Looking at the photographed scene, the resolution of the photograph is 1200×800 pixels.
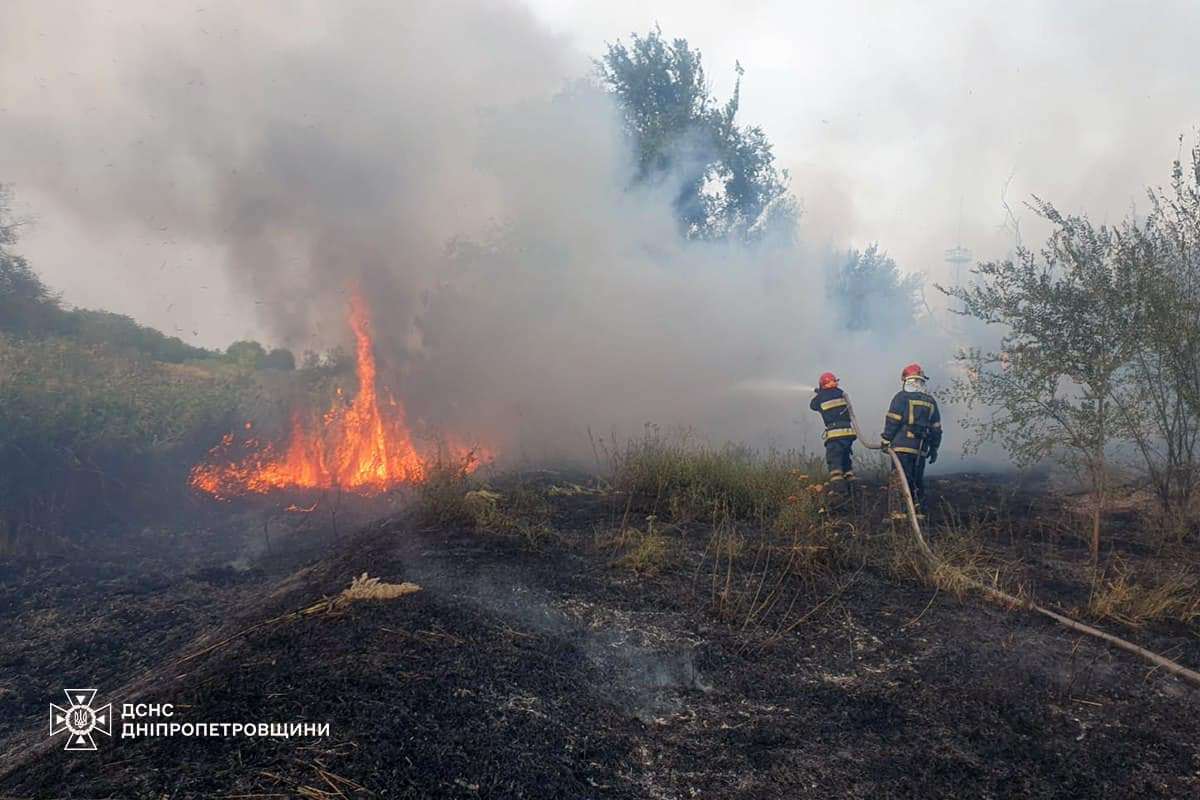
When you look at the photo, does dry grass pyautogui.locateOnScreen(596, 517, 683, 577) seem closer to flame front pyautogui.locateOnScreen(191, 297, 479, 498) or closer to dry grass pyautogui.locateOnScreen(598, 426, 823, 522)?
dry grass pyautogui.locateOnScreen(598, 426, 823, 522)

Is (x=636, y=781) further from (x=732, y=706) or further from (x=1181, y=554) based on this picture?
(x=1181, y=554)

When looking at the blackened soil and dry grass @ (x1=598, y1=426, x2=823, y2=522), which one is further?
dry grass @ (x1=598, y1=426, x2=823, y2=522)

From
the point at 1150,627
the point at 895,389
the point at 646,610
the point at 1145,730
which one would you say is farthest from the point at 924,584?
the point at 895,389

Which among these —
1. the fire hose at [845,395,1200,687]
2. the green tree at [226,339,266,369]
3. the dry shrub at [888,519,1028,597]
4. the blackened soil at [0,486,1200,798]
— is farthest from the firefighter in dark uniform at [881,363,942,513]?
the green tree at [226,339,266,369]

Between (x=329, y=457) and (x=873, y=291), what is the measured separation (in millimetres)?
21818

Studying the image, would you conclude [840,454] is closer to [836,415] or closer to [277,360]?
[836,415]

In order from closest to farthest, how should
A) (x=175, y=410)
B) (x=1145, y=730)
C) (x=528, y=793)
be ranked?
(x=528, y=793) → (x=1145, y=730) → (x=175, y=410)

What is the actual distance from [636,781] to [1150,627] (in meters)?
4.10

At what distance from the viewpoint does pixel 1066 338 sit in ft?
24.1

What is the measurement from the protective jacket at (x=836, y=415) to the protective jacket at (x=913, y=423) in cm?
56

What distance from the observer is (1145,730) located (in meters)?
3.37

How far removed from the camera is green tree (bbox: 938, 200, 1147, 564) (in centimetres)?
692

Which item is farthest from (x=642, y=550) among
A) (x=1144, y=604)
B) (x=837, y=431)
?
(x=837, y=431)

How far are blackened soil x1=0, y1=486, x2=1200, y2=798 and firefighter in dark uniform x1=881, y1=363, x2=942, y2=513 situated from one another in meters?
3.10
